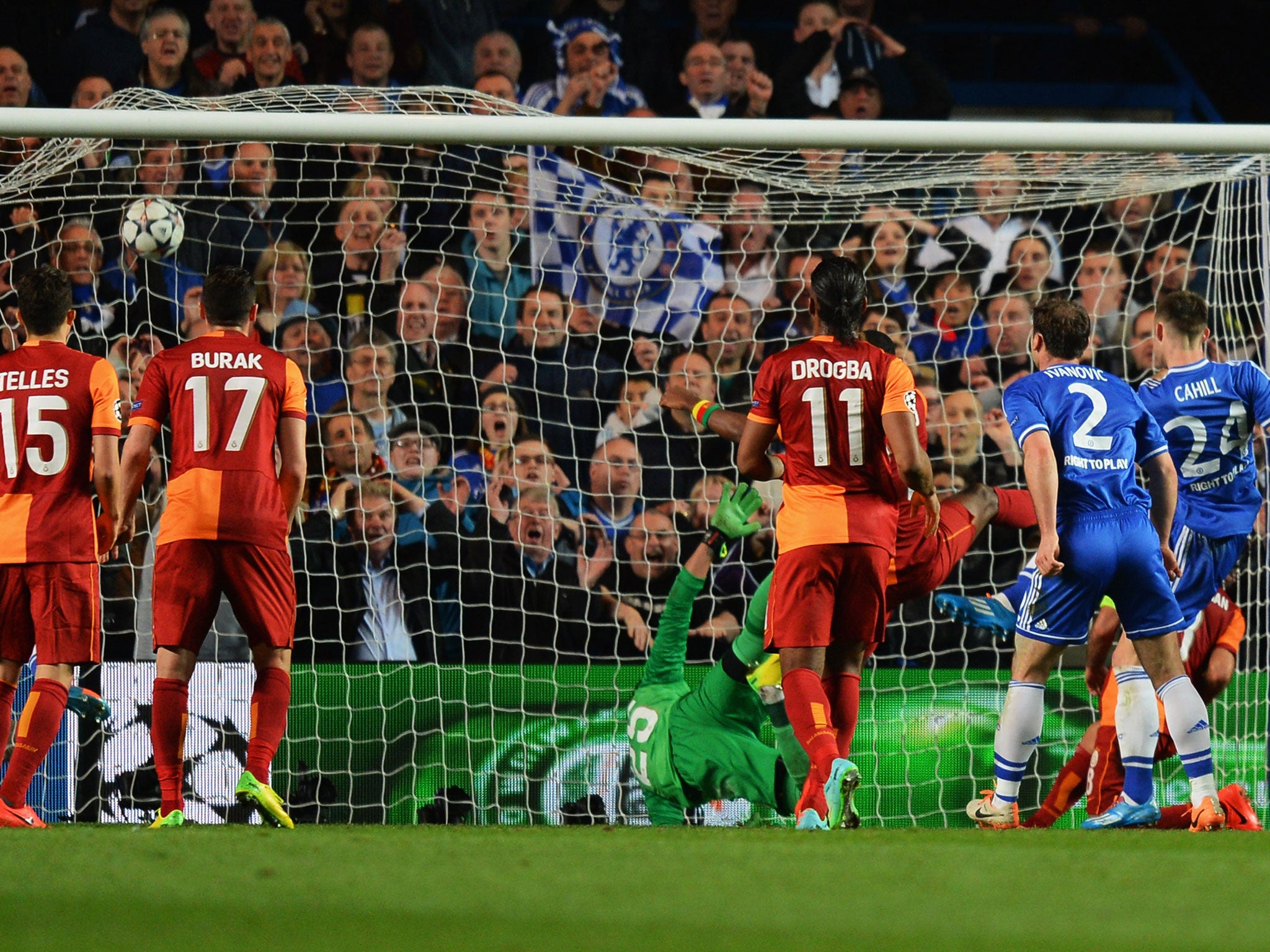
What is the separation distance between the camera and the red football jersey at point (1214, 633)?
5812 mm

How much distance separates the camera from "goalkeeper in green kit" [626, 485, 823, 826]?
18.1 ft

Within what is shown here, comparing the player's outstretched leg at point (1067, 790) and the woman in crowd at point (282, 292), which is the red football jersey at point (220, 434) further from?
the player's outstretched leg at point (1067, 790)

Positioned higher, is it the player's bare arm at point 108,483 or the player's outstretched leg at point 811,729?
the player's bare arm at point 108,483

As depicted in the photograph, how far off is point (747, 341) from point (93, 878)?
4874 mm

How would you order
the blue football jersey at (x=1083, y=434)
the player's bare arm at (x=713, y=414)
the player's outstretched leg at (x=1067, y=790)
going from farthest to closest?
the player's outstretched leg at (x=1067, y=790) → the player's bare arm at (x=713, y=414) → the blue football jersey at (x=1083, y=434)

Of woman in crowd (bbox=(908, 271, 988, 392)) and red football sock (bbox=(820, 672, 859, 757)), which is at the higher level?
woman in crowd (bbox=(908, 271, 988, 392))

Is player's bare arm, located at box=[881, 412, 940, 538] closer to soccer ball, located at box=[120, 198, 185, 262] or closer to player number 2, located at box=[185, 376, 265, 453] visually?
player number 2, located at box=[185, 376, 265, 453]

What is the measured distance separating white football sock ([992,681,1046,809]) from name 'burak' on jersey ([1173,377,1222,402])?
1350mm

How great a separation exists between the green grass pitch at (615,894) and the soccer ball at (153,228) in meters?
3.46

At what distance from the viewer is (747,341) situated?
283 inches

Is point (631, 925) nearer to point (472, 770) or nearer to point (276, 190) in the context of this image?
point (472, 770)

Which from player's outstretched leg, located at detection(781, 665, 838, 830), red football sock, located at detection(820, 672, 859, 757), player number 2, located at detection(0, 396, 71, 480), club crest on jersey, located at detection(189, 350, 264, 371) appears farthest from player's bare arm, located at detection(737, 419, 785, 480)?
player number 2, located at detection(0, 396, 71, 480)

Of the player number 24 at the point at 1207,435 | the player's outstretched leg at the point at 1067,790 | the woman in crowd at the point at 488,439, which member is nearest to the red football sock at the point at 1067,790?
the player's outstretched leg at the point at 1067,790

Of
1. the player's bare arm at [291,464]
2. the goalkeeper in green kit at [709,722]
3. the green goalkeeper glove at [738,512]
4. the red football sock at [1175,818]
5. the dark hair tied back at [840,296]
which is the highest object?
the dark hair tied back at [840,296]
